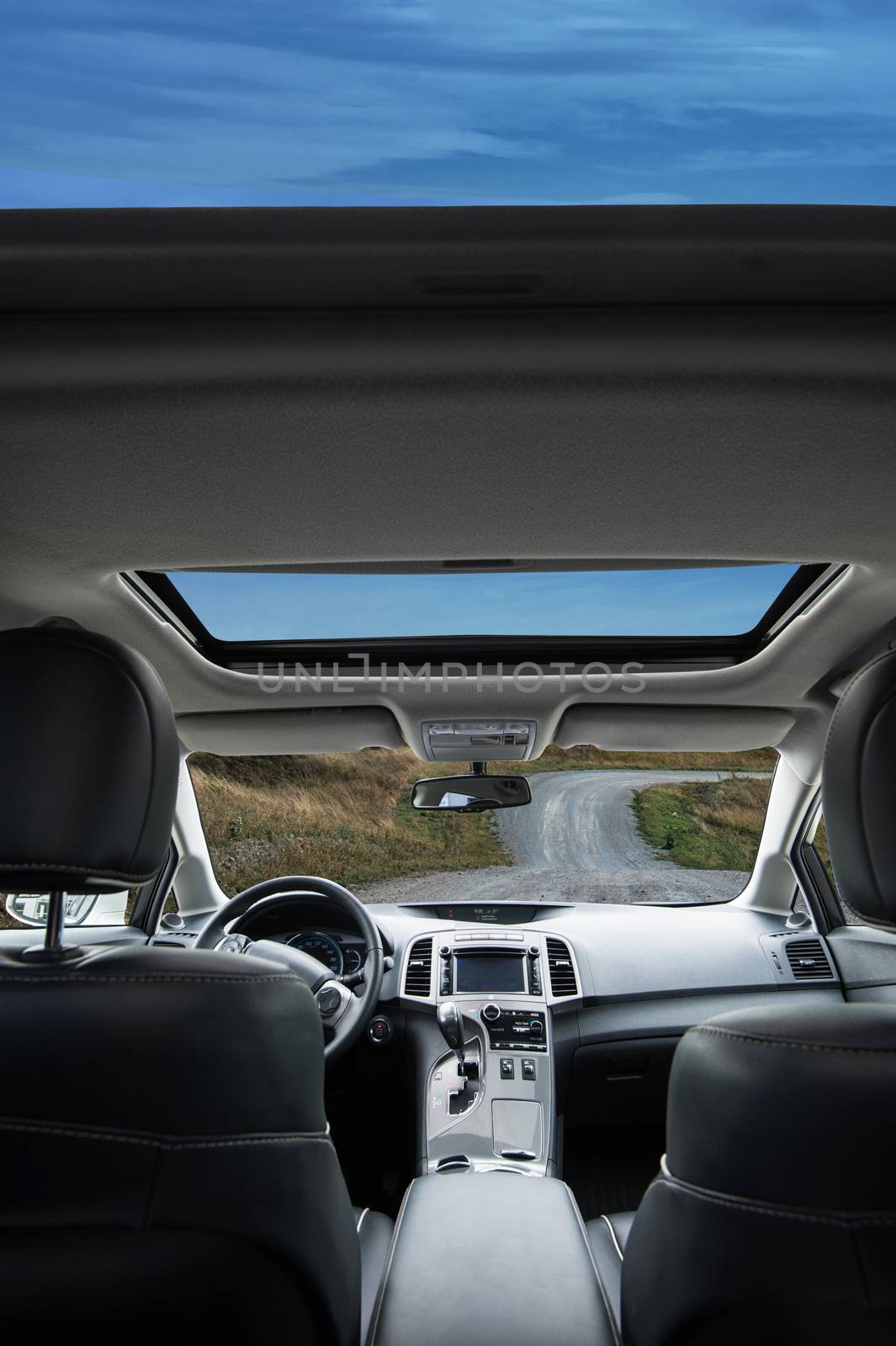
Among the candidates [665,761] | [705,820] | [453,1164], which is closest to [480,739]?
[665,761]

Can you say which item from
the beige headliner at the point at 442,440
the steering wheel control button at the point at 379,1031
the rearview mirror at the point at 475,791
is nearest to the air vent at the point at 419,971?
the steering wheel control button at the point at 379,1031

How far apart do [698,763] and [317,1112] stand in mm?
3281

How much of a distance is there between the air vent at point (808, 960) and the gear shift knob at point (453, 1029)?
1591 millimetres

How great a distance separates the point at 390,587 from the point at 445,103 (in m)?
1.73

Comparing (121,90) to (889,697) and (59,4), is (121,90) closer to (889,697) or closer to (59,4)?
(59,4)

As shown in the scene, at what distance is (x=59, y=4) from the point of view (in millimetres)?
1406

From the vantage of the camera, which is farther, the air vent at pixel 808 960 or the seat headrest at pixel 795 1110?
the air vent at pixel 808 960

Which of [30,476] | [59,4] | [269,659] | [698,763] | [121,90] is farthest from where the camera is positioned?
[698,763]

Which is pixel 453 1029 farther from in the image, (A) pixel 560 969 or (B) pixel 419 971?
(A) pixel 560 969

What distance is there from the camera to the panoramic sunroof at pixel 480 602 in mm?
2998

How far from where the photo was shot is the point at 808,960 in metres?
4.04

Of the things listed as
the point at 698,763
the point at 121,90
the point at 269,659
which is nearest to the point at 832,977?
the point at 698,763

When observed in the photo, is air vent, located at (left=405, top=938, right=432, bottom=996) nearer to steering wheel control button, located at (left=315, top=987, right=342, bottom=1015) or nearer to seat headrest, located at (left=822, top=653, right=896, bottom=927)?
steering wheel control button, located at (left=315, top=987, right=342, bottom=1015)

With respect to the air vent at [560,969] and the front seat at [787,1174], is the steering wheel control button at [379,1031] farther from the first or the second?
the front seat at [787,1174]
